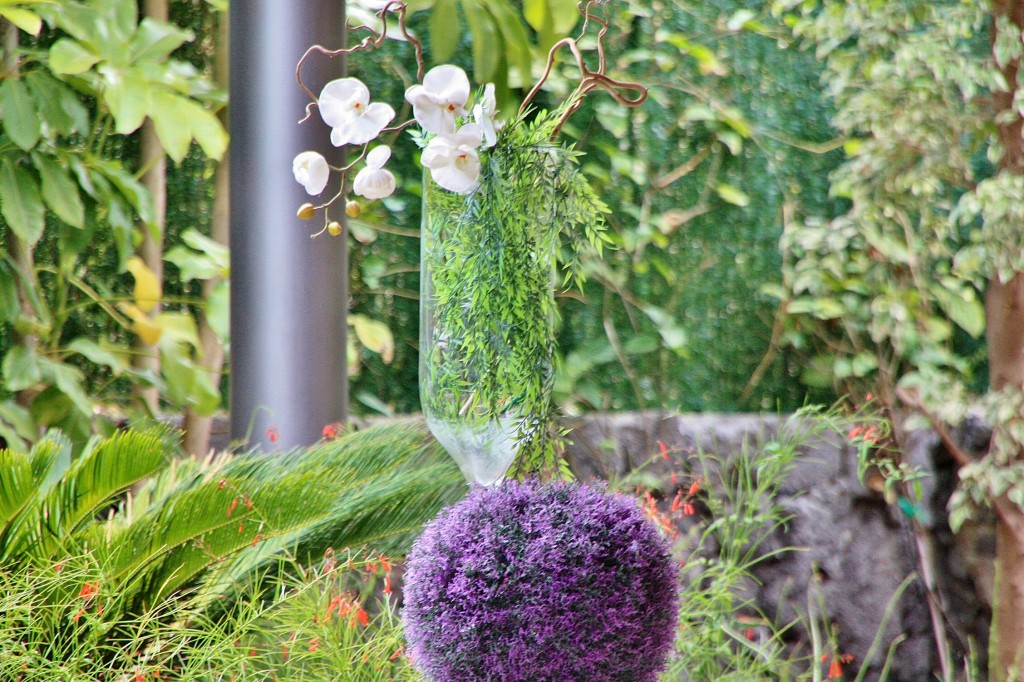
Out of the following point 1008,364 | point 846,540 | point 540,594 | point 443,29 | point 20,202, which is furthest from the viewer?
point 846,540

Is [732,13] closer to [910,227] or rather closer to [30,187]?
[910,227]

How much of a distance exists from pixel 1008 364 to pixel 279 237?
72.8 inches

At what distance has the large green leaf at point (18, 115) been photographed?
1.66 meters

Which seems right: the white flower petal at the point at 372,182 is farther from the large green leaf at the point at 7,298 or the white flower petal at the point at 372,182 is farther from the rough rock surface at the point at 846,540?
the rough rock surface at the point at 846,540

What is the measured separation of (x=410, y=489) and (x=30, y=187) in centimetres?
96

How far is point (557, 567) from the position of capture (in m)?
1.02

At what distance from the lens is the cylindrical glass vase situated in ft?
3.80

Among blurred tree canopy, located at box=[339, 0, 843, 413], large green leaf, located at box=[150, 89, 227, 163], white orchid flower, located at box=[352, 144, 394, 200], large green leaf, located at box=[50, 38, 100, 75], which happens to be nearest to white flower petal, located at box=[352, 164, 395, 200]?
white orchid flower, located at box=[352, 144, 394, 200]

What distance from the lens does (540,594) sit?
3.32 ft

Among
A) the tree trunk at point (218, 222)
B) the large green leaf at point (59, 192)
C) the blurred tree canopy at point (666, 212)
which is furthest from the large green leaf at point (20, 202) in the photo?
the blurred tree canopy at point (666, 212)

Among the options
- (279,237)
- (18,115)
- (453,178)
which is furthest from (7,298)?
(453,178)

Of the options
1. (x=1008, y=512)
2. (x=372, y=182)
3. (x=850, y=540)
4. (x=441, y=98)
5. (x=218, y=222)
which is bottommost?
(x=850, y=540)

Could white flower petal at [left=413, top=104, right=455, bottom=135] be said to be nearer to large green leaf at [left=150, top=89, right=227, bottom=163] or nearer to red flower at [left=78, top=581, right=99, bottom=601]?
red flower at [left=78, top=581, right=99, bottom=601]

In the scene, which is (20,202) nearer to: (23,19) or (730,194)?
(23,19)
